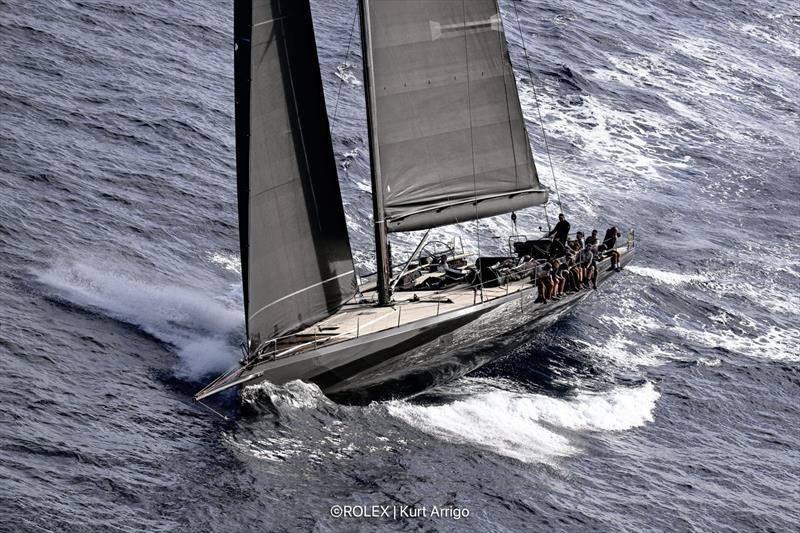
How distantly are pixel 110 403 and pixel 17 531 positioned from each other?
535cm

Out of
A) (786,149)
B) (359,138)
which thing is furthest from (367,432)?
(786,149)

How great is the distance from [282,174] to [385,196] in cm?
348

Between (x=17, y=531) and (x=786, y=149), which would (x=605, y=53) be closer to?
(x=786, y=149)

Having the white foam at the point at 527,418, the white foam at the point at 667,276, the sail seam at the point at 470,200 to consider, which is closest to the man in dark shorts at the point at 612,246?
the sail seam at the point at 470,200

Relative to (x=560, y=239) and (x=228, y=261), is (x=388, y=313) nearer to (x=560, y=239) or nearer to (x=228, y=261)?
(x=560, y=239)

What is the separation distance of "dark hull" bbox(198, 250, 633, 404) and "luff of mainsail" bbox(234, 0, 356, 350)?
1187 millimetres

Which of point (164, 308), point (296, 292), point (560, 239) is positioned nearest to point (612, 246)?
point (560, 239)

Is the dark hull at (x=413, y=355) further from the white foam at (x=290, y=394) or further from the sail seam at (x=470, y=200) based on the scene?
the sail seam at (x=470, y=200)

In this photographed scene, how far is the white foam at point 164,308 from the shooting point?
29500mm

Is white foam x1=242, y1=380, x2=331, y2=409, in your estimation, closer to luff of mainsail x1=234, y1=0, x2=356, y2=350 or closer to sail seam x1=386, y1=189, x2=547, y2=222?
luff of mainsail x1=234, y1=0, x2=356, y2=350

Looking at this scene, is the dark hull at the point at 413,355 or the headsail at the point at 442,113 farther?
the headsail at the point at 442,113

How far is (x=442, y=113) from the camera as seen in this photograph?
30.1 m

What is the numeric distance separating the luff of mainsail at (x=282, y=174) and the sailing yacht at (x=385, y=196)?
3 cm

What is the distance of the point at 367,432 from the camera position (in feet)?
88.9
